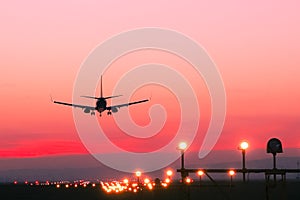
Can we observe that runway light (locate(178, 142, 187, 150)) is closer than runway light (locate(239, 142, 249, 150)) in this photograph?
No

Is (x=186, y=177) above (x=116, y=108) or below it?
below

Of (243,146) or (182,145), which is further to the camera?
(182,145)

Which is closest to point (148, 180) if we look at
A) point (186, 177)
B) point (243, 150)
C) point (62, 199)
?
point (62, 199)

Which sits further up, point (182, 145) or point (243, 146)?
point (182, 145)

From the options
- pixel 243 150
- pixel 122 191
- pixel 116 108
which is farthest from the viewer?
pixel 122 191

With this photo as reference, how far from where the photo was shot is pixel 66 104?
465 ft

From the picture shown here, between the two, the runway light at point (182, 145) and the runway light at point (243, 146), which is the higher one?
the runway light at point (182, 145)

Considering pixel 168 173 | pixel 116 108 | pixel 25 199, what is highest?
pixel 116 108

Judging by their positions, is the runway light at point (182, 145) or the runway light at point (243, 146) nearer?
the runway light at point (243, 146)

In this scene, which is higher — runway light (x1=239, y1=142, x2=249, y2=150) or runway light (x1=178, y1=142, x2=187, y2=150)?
runway light (x1=178, y1=142, x2=187, y2=150)

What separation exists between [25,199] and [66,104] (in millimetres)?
20818

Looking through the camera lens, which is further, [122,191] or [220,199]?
[122,191]

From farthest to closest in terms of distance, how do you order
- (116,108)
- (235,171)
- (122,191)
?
(122,191), (116,108), (235,171)

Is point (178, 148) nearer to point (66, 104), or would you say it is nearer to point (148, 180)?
point (148, 180)
